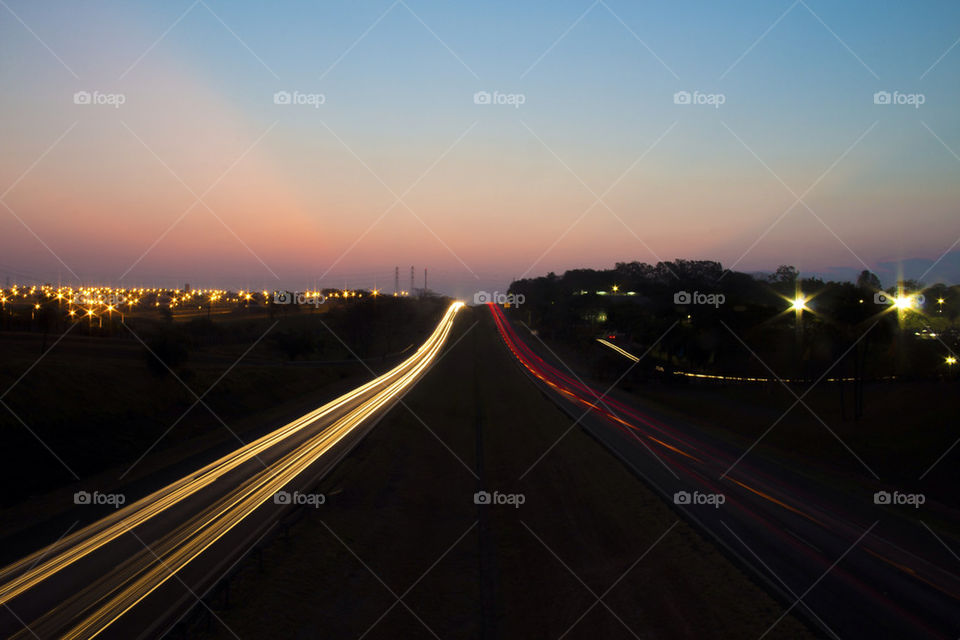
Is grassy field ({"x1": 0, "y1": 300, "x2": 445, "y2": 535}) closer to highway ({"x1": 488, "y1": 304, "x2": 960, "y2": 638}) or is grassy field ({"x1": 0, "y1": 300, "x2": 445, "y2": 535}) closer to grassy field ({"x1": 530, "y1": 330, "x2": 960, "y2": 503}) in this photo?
highway ({"x1": 488, "y1": 304, "x2": 960, "y2": 638})

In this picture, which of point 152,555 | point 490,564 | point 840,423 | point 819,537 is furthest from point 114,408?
point 840,423

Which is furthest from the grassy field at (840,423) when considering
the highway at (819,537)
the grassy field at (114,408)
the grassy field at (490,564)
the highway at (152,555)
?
the grassy field at (114,408)

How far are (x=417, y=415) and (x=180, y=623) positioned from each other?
28.6 meters

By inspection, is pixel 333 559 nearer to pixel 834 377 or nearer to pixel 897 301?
pixel 897 301

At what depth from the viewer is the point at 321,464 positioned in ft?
80.4

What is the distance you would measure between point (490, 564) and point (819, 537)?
8.88 metres

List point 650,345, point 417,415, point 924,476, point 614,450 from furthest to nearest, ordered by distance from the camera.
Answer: point 650,345
point 417,415
point 614,450
point 924,476

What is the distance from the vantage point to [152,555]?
45.9 feet

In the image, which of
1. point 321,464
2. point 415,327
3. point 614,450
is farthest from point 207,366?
point 415,327

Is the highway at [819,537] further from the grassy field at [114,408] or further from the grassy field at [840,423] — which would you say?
the grassy field at [114,408]

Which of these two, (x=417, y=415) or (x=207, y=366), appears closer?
(x=417, y=415)

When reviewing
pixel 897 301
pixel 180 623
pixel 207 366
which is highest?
pixel 897 301

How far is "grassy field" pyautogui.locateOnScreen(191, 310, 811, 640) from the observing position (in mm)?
12664

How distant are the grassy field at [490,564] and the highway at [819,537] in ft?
2.68
